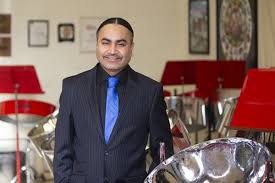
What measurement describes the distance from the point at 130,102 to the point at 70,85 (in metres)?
0.18

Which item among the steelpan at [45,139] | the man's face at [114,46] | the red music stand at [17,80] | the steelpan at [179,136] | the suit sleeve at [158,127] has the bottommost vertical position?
the steelpan at [45,139]

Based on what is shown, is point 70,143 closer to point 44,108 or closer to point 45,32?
point 44,108

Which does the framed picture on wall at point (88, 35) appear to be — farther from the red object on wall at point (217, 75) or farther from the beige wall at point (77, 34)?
the red object on wall at point (217, 75)

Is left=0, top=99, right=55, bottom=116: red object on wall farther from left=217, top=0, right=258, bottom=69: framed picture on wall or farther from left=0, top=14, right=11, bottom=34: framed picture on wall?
left=217, top=0, right=258, bottom=69: framed picture on wall

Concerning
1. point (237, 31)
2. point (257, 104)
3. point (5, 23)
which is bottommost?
point (257, 104)

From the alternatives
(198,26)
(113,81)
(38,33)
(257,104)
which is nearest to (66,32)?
(38,33)

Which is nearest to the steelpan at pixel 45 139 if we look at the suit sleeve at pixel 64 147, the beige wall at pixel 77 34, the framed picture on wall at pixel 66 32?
the suit sleeve at pixel 64 147

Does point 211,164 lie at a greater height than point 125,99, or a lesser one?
lesser

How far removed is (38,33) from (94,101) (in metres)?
3.74

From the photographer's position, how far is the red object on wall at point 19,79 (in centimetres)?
392

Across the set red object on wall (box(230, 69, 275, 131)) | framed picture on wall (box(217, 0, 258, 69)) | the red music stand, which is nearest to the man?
red object on wall (box(230, 69, 275, 131))

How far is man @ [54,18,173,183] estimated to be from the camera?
1654mm

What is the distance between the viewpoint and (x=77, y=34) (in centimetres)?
542

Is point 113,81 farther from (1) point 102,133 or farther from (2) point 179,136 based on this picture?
(2) point 179,136
